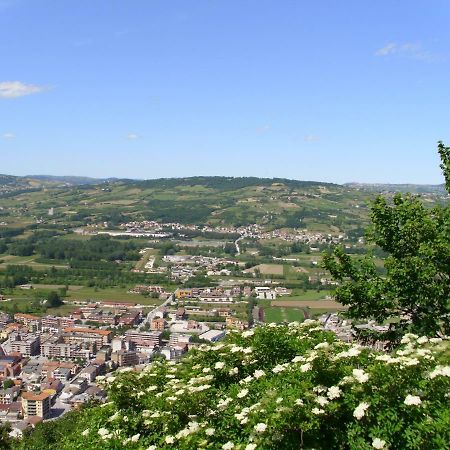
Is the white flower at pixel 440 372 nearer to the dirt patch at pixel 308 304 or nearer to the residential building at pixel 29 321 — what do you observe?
the dirt patch at pixel 308 304

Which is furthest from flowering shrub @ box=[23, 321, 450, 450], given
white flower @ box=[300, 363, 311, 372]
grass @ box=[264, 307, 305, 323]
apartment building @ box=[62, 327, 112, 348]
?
apartment building @ box=[62, 327, 112, 348]

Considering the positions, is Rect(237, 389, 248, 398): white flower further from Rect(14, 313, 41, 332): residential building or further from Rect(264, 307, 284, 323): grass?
Rect(14, 313, 41, 332): residential building

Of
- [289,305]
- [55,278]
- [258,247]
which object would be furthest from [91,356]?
[258,247]

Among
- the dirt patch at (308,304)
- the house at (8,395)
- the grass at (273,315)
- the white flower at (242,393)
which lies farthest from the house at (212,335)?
the white flower at (242,393)

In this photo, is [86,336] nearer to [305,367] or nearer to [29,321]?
[29,321]

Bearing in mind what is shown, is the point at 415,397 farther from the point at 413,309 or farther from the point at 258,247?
the point at 258,247

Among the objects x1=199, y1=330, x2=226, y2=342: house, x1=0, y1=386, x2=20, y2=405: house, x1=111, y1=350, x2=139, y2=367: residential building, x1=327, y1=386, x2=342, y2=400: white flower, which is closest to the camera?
x1=327, y1=386, x2=342, y2=400: white flower

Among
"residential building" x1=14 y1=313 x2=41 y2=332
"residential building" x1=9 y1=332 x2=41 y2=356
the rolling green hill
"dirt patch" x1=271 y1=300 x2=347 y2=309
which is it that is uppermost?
the rolling green hill
